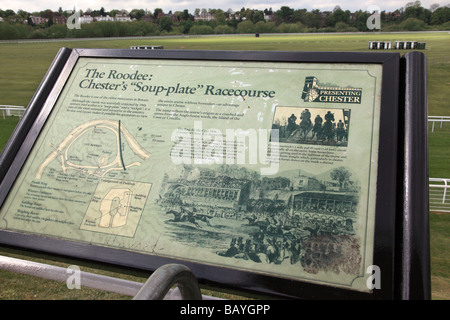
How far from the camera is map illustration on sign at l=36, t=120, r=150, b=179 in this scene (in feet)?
5.07

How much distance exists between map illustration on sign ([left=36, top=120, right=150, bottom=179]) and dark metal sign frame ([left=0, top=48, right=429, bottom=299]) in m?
0.16

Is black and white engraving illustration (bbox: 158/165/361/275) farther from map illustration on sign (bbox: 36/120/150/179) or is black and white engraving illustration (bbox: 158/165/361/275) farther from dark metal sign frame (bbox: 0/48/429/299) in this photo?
map illustration on sign (bbox: 36/120/150/179)

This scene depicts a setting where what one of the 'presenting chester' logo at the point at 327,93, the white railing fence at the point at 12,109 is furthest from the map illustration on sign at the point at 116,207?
the white railing fence at the point at 12,109

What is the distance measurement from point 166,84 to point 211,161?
17.0 inches

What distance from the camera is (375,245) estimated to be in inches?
46.3

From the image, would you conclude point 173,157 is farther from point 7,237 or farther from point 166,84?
point 7,237

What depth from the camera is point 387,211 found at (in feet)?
3.94

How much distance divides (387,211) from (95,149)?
1086 millimetres

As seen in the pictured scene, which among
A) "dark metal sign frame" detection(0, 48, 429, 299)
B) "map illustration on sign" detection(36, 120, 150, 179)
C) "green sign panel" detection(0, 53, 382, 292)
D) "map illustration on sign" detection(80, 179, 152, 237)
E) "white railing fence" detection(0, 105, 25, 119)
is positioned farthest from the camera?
"white railing fence" detection(0, 105, 25, 119)

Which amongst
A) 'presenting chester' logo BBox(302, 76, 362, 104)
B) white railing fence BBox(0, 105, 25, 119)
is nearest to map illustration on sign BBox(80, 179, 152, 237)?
'presenting chester' logo BBox(302, 76, 362, 104)

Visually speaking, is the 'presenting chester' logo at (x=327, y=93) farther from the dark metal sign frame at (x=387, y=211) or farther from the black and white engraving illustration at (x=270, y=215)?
the black and white engraving illustration at (x=270, y=215)

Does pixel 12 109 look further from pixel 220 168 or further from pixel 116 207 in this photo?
pixel 220 168

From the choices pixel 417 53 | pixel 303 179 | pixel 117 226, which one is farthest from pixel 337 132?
pixel 117 226

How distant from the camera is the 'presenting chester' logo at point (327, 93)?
142 cm
